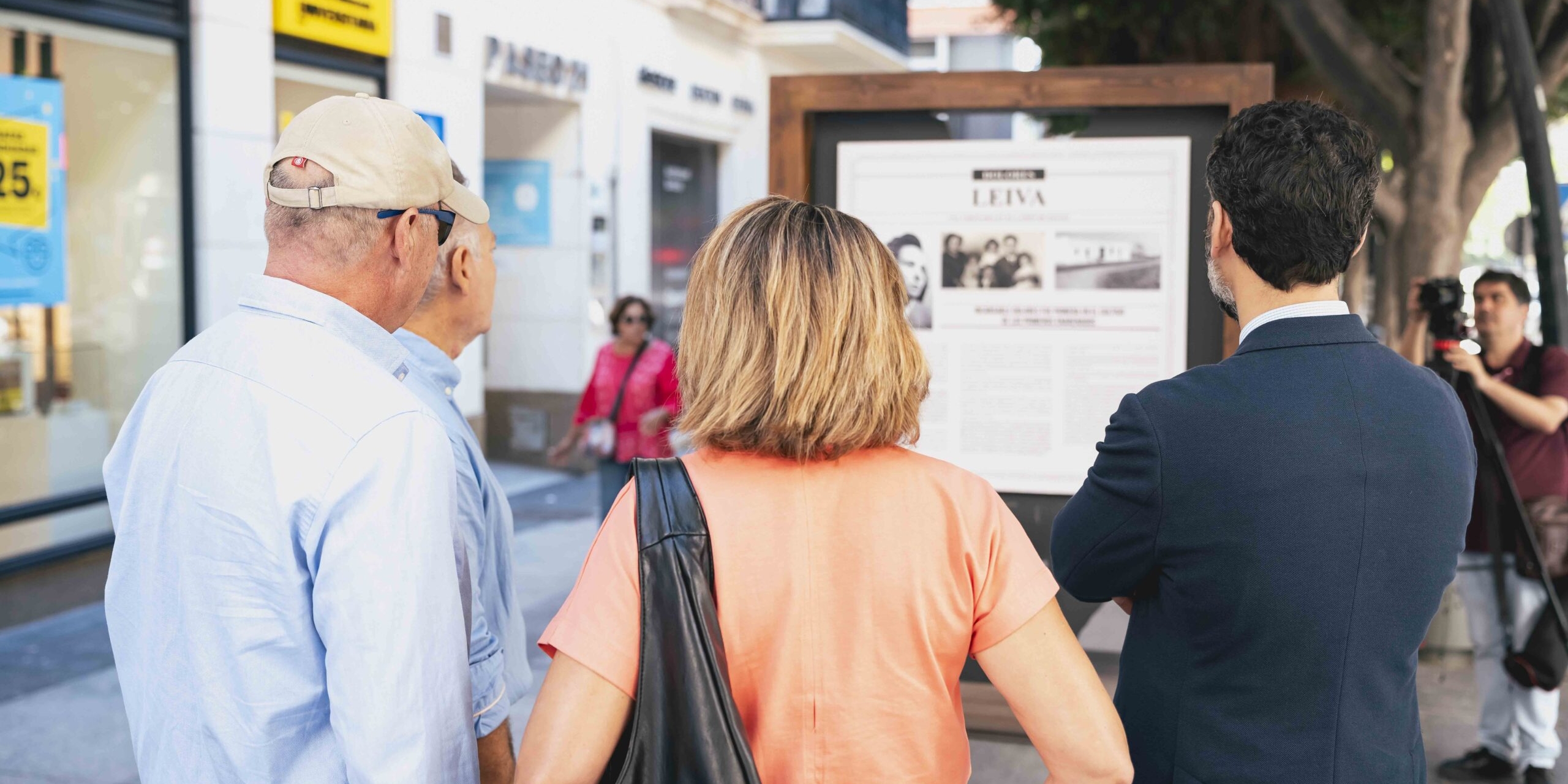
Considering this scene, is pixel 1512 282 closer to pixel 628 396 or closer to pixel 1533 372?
pixel 1533 372

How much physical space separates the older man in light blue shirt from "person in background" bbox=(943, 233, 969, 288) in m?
2.01

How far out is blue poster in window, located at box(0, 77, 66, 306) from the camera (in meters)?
6.59

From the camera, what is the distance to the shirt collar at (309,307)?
5.82ft

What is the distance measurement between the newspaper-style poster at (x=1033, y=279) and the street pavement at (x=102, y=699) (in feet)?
2.33

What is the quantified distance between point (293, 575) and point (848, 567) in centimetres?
71

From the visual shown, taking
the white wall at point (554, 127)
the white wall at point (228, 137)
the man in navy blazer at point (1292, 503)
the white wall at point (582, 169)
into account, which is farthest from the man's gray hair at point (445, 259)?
the white wall at point (582, 169)

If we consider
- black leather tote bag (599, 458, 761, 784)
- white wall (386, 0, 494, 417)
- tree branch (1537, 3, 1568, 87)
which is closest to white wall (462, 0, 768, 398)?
white wall (386, 0, 494, 417)

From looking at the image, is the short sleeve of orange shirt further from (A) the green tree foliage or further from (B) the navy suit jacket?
(A) the green tree foliage

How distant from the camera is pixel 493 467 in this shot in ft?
40.7

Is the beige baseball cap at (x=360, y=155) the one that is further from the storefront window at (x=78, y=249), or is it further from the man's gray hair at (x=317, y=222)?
the storefront window at (x=78, y=249)

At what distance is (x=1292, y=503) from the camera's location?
1.91 m

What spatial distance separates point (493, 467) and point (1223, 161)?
36.0 ft

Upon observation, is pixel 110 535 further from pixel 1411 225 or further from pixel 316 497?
pixel 1411 225

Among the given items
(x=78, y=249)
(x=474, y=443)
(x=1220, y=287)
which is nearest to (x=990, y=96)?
(x=1220, y=287)
